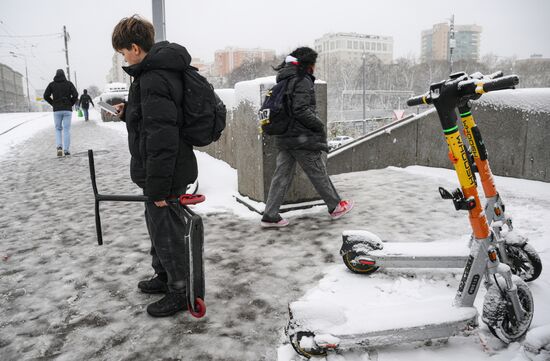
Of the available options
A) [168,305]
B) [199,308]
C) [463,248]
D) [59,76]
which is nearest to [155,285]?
[168,305]

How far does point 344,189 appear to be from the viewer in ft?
22.6

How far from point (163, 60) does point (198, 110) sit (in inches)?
14.9

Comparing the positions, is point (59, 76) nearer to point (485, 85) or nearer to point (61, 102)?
point (61, 102)

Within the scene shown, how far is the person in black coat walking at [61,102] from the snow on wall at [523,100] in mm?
9236

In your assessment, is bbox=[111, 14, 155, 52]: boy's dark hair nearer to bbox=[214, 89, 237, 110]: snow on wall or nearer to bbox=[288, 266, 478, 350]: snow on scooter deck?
bbox=[288, 266, 478, 350]: snow on scooter deck

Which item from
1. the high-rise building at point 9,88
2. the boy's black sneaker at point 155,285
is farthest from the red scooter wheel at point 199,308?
the high-rise building at point 9,88

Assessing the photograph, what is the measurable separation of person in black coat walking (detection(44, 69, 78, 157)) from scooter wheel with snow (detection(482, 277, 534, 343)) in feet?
34.9

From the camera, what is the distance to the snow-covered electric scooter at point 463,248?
2873mm

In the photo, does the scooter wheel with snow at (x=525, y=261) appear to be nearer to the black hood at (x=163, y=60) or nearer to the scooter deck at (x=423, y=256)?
the scooter deck at (x=423, y=256)

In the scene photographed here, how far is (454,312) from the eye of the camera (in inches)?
96.1

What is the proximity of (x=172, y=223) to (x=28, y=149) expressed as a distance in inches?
470

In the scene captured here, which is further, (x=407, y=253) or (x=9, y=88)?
(x=9, y=88)

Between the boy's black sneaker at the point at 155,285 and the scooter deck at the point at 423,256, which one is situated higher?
the scooter deck at the point at 423,256

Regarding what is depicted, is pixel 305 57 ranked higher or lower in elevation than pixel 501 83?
higher
